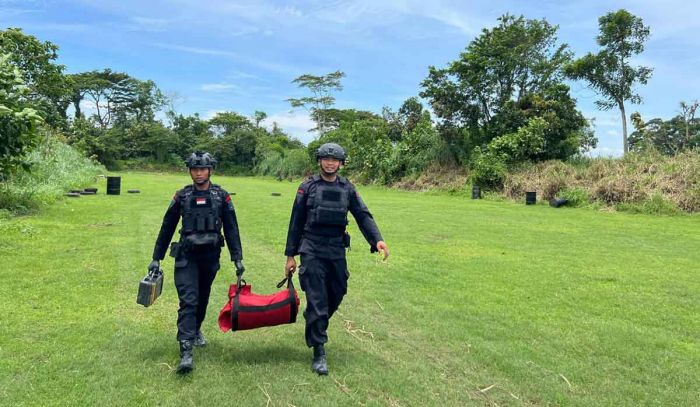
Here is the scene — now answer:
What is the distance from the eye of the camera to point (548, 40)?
2884cm

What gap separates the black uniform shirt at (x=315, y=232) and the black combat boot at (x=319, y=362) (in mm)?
786

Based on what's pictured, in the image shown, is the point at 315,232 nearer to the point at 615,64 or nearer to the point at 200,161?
the point at 200,161

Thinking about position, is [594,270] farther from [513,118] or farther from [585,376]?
[513,118]

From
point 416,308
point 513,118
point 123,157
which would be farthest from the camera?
point 123,157

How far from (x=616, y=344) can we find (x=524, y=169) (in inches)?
850

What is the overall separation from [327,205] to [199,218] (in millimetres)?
1102

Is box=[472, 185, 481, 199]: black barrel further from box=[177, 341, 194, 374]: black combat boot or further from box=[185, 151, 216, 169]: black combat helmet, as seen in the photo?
box=[177, 341, 194, 374]: black combat boot

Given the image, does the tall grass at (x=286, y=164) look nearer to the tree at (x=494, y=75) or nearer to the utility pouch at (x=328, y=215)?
the tree at (x=494, y=75)

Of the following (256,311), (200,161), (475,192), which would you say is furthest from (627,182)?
(200,161)

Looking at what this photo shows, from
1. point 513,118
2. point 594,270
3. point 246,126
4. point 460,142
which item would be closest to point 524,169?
point 513,118

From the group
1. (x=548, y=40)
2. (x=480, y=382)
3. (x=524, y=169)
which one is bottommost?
(x=480, y=382)

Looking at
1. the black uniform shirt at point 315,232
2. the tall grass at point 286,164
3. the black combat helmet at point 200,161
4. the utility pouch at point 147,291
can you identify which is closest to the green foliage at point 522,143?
the tall grass at point 286,164

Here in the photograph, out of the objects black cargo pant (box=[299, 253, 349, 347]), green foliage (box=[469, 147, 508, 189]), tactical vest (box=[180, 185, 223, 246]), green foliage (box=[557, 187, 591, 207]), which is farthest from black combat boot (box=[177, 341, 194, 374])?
green foliage (box=[469, 147, 508, 189])

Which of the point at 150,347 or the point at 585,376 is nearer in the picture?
the point at 585,376
